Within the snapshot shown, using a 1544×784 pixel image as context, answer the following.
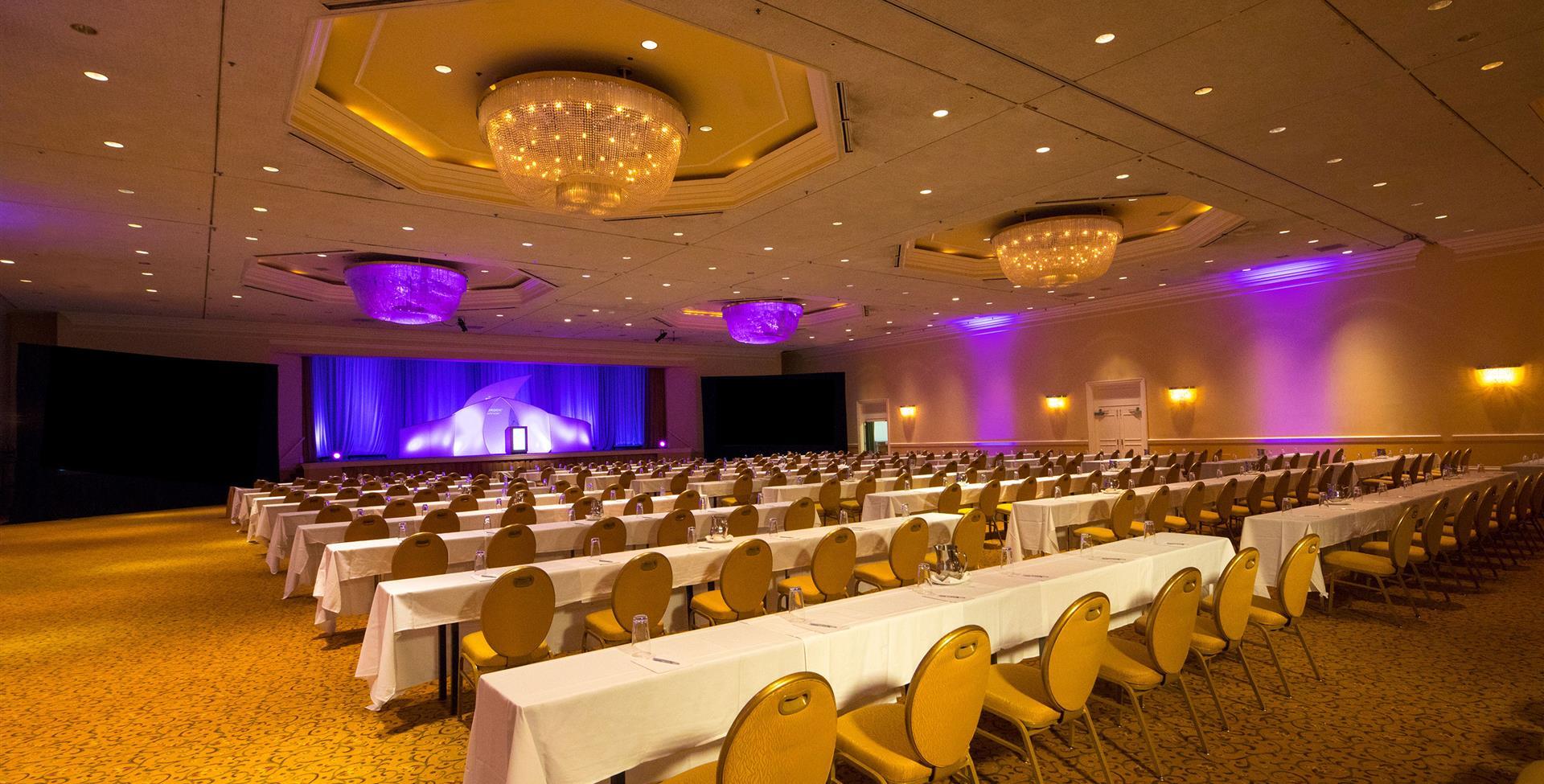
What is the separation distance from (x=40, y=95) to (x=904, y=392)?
20.1 m

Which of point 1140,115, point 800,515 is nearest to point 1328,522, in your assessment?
point 1140,115

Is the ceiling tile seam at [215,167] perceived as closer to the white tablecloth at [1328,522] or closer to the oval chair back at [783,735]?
the oval chair back at [783,735]

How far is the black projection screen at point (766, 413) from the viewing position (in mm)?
25641

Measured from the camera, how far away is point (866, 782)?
3.33 m

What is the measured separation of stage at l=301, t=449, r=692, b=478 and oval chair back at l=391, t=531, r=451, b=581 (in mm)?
15366

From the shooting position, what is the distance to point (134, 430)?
16.9 metres

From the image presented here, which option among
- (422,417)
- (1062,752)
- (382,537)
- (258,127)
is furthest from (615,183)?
(422,417)

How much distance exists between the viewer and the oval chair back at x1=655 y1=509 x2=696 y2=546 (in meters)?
6.29

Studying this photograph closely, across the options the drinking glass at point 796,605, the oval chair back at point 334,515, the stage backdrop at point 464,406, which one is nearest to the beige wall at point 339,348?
the stage backdrop at point 464,406

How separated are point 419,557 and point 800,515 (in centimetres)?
316

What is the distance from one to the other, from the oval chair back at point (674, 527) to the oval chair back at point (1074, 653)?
12.2 ft

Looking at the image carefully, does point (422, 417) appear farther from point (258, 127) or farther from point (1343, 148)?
point (1343, 148)

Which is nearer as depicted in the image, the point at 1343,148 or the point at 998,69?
the point at 998,69

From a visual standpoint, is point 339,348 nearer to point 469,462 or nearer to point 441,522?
point 469,462
